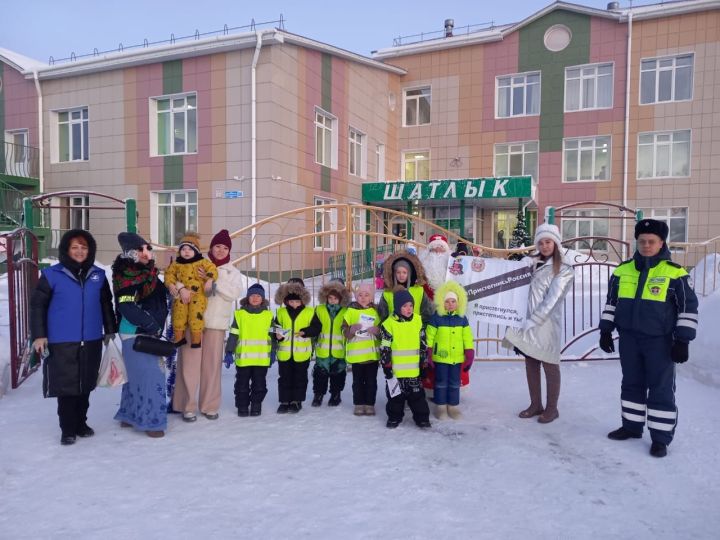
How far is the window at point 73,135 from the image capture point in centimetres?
1689

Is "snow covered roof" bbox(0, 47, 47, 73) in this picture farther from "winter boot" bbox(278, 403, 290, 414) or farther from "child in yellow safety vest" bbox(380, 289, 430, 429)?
"child in yellow safety vest" bbox(380, 289, 430, 429)

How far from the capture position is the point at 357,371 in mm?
4797

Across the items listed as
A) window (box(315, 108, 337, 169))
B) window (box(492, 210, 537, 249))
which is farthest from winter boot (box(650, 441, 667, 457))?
window (box(492, 210, 537, 249))

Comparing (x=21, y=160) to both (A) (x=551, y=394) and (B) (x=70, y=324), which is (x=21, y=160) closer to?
(B) (x=70, y=324)

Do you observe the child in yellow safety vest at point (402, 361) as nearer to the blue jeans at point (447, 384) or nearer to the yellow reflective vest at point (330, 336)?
the blue jeans at point (447, 384)

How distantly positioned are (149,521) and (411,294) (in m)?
2.70

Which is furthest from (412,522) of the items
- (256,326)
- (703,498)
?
(256,326)

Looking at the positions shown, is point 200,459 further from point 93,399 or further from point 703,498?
point 703,498

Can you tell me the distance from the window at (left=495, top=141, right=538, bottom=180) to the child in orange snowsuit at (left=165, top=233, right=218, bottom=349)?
60.8 ft

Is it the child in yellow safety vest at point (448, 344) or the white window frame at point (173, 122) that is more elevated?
the white window frame at point (173, 122)

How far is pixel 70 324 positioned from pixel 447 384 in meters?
3.19

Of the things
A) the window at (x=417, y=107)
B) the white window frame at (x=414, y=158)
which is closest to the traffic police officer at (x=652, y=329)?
the white window frame at (x=414, y=158)

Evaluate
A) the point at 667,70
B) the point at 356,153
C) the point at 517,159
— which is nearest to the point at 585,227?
the point at 517,159

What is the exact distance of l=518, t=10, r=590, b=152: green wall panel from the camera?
19.8 meters
